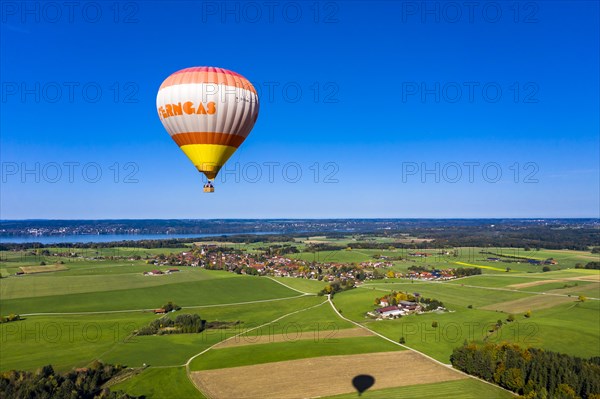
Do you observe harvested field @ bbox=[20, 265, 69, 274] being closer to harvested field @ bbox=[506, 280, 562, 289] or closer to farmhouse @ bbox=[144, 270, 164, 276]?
farmhouse @ bbox=[144, 270, 164, 276]

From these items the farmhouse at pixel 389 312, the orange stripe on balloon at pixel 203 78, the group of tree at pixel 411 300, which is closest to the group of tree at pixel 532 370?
the farmhouse at pixel 389 312

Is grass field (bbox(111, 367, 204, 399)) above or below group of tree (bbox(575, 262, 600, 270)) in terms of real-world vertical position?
below

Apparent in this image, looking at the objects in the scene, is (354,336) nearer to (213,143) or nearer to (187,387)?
(187,387)

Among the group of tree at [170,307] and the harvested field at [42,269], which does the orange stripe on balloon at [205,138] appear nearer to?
the group of tree at [170,307]

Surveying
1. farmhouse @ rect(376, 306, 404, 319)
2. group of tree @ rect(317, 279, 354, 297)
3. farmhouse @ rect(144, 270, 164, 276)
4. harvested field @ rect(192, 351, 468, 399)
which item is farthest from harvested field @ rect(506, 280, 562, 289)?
farmhouse @ rect(144, 270, 164, 276)

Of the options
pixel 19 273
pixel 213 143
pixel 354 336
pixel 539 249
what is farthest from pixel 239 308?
pixel 539 249

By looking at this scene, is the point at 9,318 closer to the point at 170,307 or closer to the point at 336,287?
the point at 170,307
